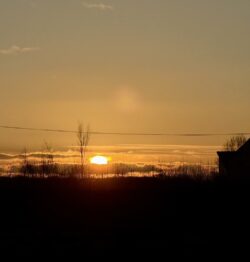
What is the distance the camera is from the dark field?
18.7 meters

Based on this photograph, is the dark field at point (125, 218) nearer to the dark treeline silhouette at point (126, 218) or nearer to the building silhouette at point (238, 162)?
the dark treeline silhouette at point (126, 218)

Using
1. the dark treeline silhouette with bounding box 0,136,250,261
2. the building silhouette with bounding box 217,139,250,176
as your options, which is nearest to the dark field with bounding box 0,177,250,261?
the dark treeline silhouette with bounding box 0,136,250,261

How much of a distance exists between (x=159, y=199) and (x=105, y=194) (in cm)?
388

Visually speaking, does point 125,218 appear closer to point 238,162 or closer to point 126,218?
point 126,218

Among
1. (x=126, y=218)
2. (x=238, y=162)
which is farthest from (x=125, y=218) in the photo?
(x=238, y=162)

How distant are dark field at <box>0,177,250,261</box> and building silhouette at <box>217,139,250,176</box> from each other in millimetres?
10637

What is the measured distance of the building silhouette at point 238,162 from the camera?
53.7 meters

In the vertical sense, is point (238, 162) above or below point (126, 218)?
above

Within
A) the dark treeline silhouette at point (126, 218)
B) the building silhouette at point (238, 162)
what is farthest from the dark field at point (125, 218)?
the building silhouette at point (238, 162)

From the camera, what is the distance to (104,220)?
2625 centimetres

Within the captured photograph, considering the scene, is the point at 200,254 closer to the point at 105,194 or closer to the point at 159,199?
the point at 159,199

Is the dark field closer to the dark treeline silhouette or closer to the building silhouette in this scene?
the dark treeline silhouette

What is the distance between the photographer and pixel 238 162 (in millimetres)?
54625

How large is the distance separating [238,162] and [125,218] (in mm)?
29981
